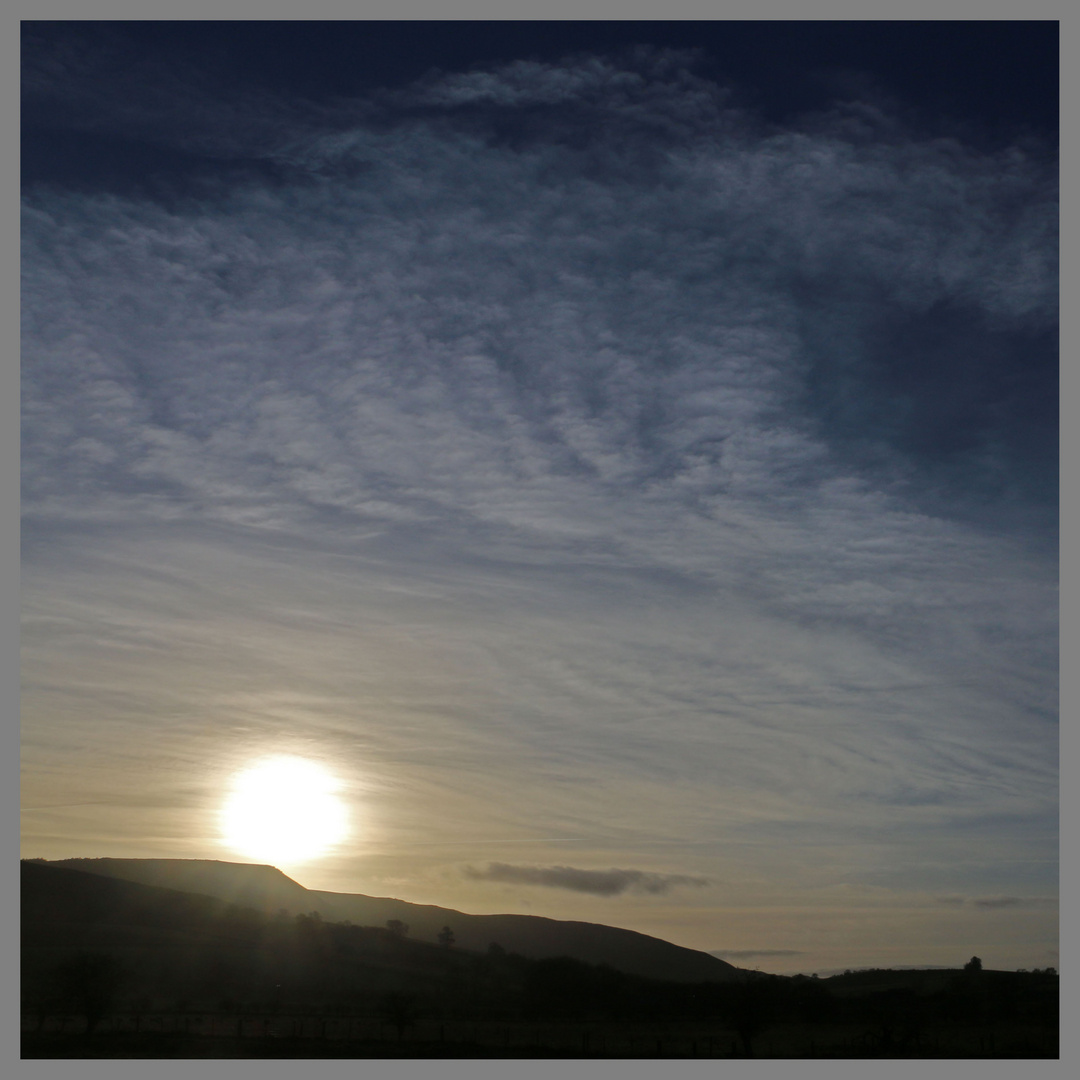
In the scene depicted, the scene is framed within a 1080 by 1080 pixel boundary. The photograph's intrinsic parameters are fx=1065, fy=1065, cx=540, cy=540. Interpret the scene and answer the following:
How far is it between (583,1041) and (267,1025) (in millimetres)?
51905

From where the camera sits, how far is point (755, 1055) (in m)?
174

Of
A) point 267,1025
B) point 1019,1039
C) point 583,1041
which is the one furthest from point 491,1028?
point 1019,1039

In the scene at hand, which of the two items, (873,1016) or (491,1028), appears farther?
(873,1016)

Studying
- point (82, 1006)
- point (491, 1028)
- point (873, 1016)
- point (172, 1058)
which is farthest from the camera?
point (873, 1016)

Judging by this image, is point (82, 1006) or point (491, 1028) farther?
point (491, 1028)

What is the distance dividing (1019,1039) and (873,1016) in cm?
2864

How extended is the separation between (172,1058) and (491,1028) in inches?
2352

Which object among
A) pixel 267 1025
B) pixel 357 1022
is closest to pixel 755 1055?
pixel 357 1022

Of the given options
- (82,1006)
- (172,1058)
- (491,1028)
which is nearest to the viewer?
(172,1058)

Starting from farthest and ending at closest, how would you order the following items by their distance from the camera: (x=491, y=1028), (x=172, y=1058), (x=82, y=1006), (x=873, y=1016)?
1. (x=873, y=1016)
2. (x=491, y=1028)
3. (x=82, y=1006)
4. (x=172, y=1058)

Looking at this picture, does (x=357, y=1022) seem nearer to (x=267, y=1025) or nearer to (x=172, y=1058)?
(x=267, y=1025)

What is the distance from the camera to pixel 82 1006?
174000 millimetres

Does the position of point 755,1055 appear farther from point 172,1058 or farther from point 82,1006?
point 82,1006

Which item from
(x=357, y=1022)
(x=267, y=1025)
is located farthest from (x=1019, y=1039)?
(x=267, y=1025)
